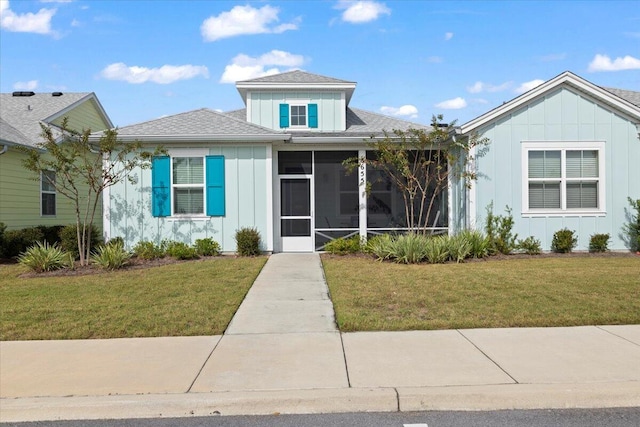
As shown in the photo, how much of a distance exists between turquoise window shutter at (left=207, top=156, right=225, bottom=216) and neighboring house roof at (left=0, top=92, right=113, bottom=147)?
252 inches

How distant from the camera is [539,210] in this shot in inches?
548

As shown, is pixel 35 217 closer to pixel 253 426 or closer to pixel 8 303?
pixel 8 303

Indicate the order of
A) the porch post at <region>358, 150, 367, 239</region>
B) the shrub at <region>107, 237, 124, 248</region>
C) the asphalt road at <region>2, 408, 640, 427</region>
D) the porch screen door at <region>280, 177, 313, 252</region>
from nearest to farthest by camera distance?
the asphalt road at <region>2, 408, 640, 427</region> → the shrub at <region>107, 237, 124, 248</region> → the porch post at <region>358, 150, 367, 239</region> → the porch screen door at <region>280, 177, 313, 252</region>

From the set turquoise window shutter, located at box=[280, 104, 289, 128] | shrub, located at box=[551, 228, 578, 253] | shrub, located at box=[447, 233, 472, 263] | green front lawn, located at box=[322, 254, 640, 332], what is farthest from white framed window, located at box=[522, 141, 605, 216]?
turquoise window shutter, located at box=[280, 104, 289, 128]

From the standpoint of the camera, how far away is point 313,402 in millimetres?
4566

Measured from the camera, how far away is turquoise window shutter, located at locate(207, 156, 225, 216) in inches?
562

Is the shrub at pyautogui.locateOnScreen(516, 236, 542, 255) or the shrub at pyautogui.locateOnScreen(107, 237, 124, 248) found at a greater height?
the shrub at pyautogui.locateOnScreen(107, 237, 124, 248)

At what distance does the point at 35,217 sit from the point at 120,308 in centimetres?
1152

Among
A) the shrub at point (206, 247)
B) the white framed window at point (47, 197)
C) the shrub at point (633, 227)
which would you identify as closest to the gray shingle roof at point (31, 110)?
the white framed window at point (47, 197)

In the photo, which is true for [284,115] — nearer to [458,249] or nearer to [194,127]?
[194,127]

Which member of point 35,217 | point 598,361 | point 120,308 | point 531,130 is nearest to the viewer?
point 598,361

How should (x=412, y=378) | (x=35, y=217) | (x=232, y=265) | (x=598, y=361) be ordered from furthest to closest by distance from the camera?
(x=35, y=217) → (x=232, y=265) → (x=598, y=361) → (x=412, y=378)

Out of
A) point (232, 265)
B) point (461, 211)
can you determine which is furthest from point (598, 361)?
point (461, 211)

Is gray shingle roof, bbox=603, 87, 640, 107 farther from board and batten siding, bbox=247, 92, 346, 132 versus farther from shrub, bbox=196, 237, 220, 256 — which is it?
shrub, bbox=196, 237, 220, 256
